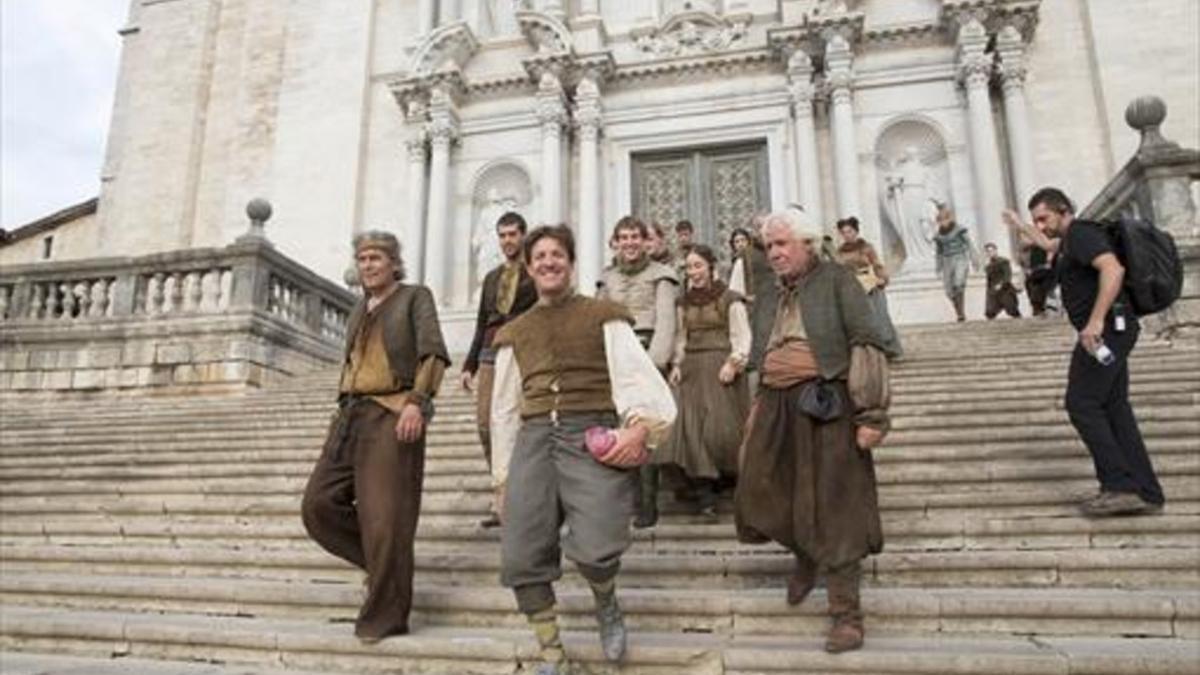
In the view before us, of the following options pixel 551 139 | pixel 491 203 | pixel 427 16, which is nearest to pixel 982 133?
pixel 551 139

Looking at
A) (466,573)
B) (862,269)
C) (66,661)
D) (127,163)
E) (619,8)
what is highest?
(619,8)

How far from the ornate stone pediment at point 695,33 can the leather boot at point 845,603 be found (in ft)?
45.4

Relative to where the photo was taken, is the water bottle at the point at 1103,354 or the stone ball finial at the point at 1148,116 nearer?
the water bottle at the point at 1103,354

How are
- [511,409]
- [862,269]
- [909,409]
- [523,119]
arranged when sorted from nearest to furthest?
[511,409], [909,409], [862,269], [523,119]

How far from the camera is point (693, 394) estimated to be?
506 cm

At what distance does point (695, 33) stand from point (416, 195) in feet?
20.2

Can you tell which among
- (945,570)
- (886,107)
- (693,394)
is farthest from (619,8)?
(945,570)

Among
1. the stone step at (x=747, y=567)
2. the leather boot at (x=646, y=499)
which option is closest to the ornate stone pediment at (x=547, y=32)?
the leather boot at (x=646, y=499)

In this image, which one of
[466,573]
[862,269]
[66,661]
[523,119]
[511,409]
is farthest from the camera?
[523,119]

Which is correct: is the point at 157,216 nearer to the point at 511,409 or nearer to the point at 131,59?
the point at 131,59

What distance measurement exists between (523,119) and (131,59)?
36.2 feet

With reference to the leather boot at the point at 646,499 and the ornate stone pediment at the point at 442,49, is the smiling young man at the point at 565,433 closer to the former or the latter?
the leather boot at the point at 646,499

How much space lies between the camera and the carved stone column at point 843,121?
14.2 meters

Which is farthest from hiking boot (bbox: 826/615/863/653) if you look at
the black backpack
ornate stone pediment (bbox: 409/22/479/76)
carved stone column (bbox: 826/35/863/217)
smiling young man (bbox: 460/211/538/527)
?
ornate stone pediment (bbox: 409/22/479/76)
